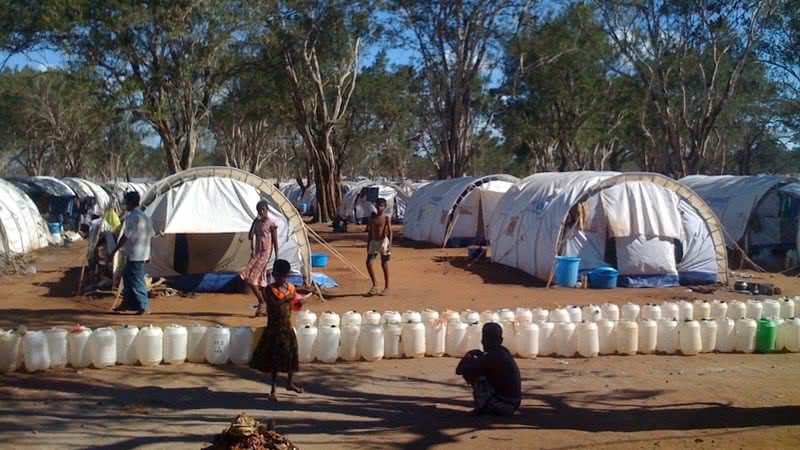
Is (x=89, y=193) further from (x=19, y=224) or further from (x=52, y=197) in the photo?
(x=19, y=224)

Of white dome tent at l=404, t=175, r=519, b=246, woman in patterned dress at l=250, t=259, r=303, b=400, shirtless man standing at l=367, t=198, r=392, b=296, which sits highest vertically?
white dome tent at l=404, t=175, r=519, b=246

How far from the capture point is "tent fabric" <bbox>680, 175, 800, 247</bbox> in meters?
20.7

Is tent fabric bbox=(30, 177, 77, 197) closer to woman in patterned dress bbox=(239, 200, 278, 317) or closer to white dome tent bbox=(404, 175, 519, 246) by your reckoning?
white dome tent bbox=(404, 175, 519, 246)

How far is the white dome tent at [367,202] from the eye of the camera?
35.6 m

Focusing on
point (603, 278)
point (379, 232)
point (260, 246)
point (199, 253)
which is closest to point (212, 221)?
point (199, 253)

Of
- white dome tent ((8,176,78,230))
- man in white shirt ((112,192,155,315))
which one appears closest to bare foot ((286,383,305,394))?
man in white shirt ((112,192,155,315))

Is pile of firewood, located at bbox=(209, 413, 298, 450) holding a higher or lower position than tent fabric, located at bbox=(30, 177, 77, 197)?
lower

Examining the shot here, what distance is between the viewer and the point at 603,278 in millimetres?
15828

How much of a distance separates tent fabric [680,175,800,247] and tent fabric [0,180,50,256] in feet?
60.4

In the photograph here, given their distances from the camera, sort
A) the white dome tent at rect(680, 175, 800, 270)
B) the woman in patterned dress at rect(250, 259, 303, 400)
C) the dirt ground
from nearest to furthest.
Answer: the dirt ground
the woman in patterned dress at rect(250, 259, 303, 400)
the white dome tent at rect(680, 175, 800, 270)

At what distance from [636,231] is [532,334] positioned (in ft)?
24.8

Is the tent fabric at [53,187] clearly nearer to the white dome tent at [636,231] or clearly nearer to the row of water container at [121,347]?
the white dome tent at [636,231]

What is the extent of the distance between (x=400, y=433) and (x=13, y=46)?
18.0 m

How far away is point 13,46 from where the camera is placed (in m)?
20.2
